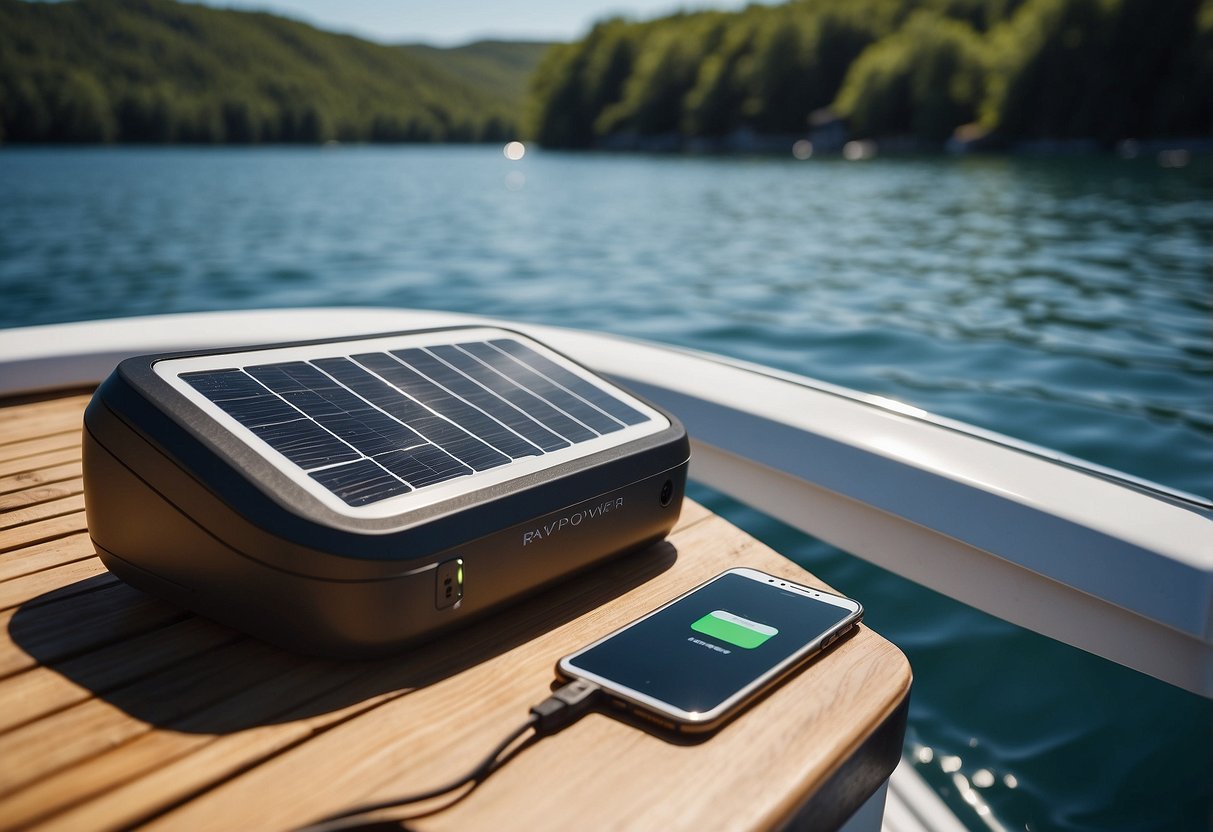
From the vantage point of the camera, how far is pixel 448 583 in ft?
3.31

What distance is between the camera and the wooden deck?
81cm

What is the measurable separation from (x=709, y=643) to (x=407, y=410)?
53 cm

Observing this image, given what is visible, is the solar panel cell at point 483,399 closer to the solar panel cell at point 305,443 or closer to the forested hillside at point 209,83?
the solar panel cell at point 305,443

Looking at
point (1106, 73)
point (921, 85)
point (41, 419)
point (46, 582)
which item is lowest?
point (41, 419)

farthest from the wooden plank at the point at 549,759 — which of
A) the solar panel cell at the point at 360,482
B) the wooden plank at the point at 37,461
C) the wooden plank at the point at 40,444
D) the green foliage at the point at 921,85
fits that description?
the green foliage at the point at 921,85

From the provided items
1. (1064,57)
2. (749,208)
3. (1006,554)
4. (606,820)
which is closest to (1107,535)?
(1006,554)

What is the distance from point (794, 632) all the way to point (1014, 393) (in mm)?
4106

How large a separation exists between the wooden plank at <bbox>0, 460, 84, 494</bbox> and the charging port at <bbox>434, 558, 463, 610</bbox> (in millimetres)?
1075

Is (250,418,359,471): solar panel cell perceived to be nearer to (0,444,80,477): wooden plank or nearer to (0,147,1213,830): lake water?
(0,444,80,477): wooden plank

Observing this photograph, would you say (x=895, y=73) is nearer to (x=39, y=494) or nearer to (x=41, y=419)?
(x=41, y=419)

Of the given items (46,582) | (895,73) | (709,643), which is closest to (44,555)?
(46,582)

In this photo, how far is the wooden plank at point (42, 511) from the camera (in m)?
1.47

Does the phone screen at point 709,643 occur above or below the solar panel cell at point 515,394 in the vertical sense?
below

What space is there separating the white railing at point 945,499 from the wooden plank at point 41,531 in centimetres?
99
